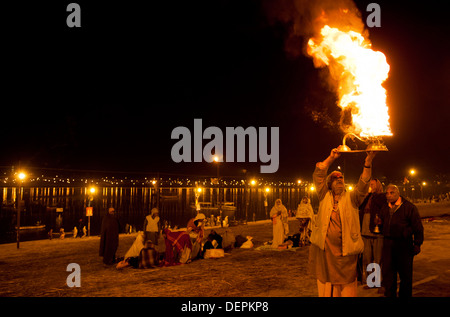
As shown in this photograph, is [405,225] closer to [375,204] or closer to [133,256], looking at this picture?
[375,204]

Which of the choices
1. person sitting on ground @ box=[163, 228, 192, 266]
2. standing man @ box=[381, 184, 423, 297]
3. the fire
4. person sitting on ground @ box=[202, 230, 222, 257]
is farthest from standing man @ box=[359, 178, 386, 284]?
person sitting on ground @ box=[202, 230, 222, 257]

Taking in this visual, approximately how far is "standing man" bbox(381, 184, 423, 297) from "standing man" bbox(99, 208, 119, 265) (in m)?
7.40

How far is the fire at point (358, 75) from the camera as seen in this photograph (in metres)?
5.78

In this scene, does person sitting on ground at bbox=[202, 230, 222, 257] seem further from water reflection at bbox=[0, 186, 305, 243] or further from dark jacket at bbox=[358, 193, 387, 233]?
dark jacket at bbox=[358, 193, 387, 233]

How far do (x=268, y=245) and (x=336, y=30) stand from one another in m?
8.11

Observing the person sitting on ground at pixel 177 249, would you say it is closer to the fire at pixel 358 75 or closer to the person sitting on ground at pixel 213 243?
the person sitting on ground at pixel 213 243

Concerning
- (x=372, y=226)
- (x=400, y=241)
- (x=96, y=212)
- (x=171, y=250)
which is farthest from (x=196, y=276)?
(x=96, y=212)

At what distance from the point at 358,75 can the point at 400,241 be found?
307 centimetres

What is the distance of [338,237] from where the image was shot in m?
4.37

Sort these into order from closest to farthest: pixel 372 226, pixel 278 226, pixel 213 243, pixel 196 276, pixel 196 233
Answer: pixel 372 226 < pixel 196 276 < pixel 196 233 < pixel 213 243 < pixel 278 226

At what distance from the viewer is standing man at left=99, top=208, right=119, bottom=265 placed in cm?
1020
